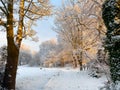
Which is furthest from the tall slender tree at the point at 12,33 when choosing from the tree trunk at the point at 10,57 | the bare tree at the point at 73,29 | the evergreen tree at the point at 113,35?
the bare tree at the point at 73,29

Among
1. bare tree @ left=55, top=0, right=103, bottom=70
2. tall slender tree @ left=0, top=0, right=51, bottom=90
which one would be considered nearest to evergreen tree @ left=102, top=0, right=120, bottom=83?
tall slender tree @ left=0, top=0, right=51, bottom=90

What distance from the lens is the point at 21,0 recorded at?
54.4ft

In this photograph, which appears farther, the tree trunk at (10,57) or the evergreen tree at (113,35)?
the tree trunk at (10,57)

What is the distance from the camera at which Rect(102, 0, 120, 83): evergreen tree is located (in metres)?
9.48

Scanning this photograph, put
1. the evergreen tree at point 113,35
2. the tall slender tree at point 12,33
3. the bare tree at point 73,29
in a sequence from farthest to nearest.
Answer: the bare tree at point 73,29
the tall slender tree at point 12,33
the evergreen tree at point 113,35

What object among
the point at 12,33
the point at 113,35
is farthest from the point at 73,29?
the point at 113,35

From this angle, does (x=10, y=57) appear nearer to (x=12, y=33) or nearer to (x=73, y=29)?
(x=12, y=33)

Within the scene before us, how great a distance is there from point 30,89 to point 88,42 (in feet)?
64.1

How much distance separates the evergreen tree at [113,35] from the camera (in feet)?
31.1

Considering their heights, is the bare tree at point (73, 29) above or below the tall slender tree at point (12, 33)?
above

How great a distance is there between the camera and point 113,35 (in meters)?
9.66

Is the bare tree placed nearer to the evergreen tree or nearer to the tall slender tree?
the tall slender tree

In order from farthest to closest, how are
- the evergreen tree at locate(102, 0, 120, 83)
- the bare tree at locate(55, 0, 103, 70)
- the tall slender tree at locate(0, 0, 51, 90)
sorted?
the bare tree at locate(55, 0, 103, 70) < the tall slender tree at locate(0, 0, 51, 90) < the evergreen tree at locate(102, 0, 120, 83)

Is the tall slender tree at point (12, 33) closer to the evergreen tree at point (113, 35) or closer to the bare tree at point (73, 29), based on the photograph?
the evergreen tree at point (113, 35)
